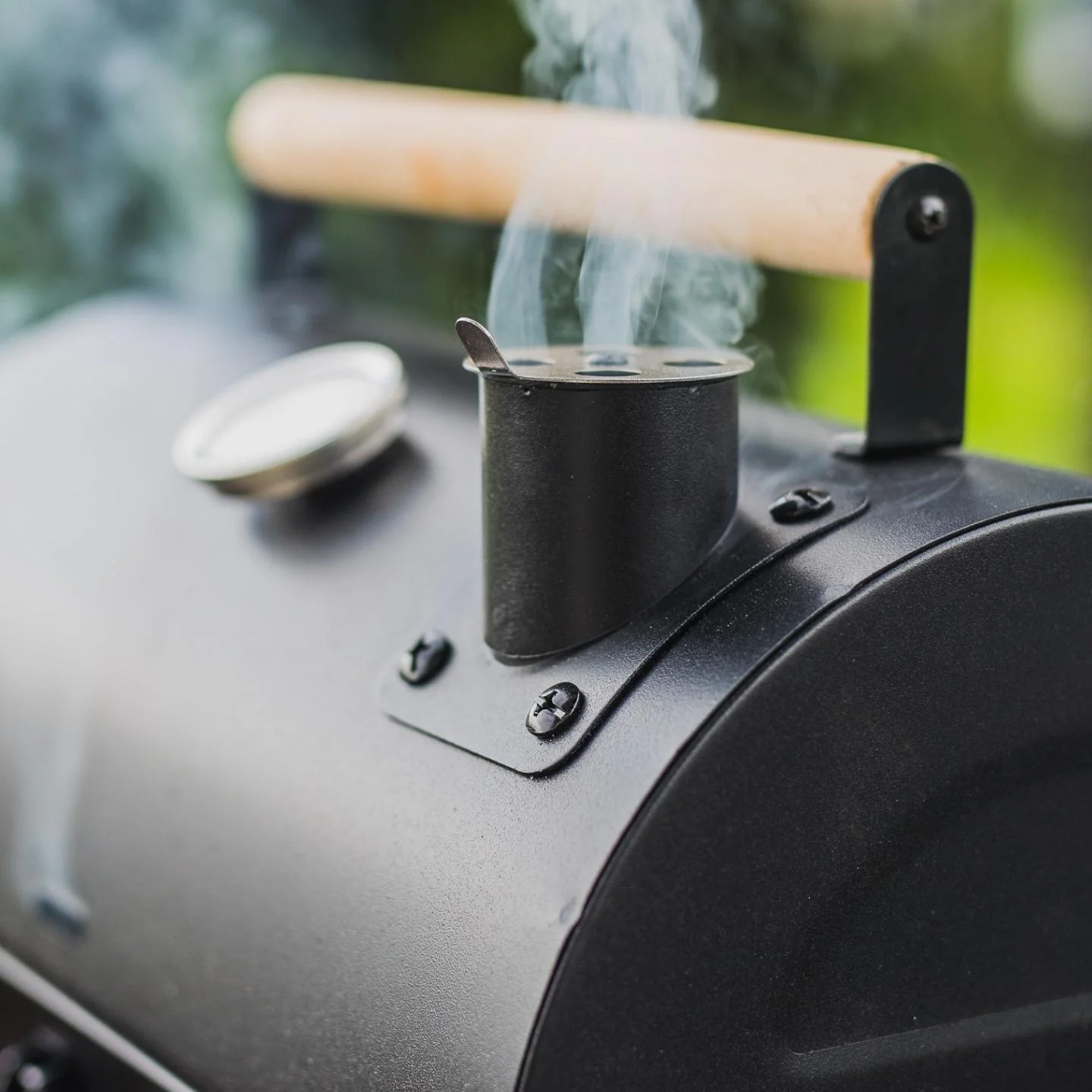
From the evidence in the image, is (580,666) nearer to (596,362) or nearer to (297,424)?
(596,362)

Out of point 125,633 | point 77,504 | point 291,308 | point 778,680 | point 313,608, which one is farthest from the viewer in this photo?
point 291,308

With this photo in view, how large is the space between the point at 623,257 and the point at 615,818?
0.43 metres

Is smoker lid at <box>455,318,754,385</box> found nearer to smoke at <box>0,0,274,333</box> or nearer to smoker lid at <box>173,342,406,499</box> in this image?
smoker lid at <box>173,342,406,499</box>

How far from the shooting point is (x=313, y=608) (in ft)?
3.56

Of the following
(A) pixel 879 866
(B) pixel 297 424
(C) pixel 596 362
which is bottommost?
(A) pixel 879 866

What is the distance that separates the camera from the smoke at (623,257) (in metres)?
1.03

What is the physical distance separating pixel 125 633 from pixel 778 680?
621 mm

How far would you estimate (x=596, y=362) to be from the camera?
899 mm

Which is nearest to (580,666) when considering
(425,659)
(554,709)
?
(554,709)

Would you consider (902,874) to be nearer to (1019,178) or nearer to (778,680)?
(778,680)

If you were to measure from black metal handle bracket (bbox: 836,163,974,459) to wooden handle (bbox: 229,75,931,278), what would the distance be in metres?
0.02

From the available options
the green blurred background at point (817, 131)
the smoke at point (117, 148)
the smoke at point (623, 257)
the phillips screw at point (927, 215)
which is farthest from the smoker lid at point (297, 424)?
the green blurred background at point (817, 131)

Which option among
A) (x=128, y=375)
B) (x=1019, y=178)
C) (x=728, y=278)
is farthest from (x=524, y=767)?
(x=1019, y=178)

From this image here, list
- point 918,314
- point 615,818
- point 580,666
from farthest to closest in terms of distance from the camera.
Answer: point 918,314 → point 580,666 → point 615,818
